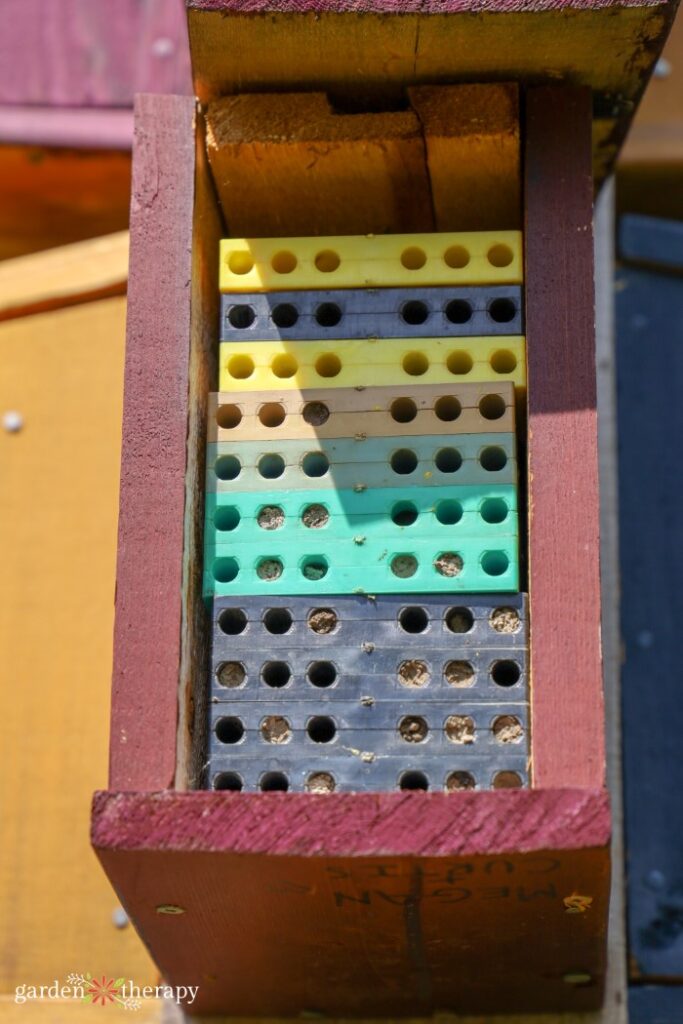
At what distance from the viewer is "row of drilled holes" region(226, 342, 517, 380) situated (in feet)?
7.78

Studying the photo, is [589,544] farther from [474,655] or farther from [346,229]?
[346,229]

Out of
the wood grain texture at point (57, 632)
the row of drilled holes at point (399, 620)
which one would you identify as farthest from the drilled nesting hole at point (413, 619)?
the wood grain texture at point (57, 632)

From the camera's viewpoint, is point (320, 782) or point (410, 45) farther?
point (410, 45)

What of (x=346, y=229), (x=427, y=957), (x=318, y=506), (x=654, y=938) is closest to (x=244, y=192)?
(x=346, y=229)

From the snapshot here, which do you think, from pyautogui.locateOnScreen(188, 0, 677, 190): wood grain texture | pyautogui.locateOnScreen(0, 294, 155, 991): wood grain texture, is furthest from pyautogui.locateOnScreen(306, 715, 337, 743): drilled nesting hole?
pyautogui.locateOnScreen(188, 0, 677, 190): wood grain texture

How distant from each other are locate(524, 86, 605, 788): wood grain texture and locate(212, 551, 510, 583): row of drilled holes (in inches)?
3.3

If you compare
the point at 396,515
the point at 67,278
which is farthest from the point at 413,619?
the point at 67,278

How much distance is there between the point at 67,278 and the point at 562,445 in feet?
4.02

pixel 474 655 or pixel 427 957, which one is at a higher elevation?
pixel 474 655

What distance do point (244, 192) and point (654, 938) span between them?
1.27m

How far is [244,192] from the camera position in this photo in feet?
8.32

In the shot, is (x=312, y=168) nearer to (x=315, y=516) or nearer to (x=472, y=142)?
(x=472, y=142)

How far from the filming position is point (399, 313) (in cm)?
241

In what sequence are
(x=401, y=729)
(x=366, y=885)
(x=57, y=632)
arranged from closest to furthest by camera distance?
(x=366, y=885) < (x=401, y=729) < (x=57, y=632)
